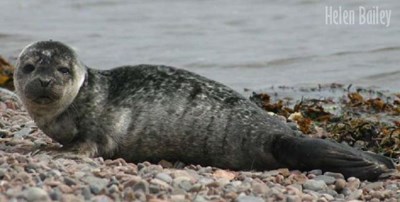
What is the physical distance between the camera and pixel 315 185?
628 centimetres

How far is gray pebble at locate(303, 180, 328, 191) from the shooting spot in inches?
246

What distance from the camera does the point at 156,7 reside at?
17984 mm

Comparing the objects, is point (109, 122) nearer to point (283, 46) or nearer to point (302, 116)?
point (302, 116)

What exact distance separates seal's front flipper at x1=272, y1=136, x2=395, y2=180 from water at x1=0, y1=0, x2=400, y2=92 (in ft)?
15.7

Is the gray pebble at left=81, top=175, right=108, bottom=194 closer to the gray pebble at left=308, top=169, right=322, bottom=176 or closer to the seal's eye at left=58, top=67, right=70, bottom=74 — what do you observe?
the seal's eye at left=58, top=67, right=70, bottom=74

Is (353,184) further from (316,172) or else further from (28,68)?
(28,68)

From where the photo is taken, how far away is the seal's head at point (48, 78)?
6664 mm

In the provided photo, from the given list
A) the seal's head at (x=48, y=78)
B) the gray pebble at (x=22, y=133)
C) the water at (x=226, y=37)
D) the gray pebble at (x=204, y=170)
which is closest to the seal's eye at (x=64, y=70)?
the seal's head at (x=48, y=78)

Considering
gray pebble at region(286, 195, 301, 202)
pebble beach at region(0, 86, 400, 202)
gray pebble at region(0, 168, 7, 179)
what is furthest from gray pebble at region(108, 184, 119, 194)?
gray pebble at region(286, 195, 301, 202)

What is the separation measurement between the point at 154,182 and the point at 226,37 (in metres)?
9.55

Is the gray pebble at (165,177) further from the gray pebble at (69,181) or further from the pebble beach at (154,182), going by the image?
the gray pebble at (69,181)

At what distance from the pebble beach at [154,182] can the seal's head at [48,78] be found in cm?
31

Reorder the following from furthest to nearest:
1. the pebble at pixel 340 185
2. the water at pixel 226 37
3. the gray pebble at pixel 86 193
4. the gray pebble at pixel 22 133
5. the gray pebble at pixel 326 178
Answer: the water at pixel 226 37, the gray pebble at pixel 22 133, the gray pebble at pixel 326 178, the pebble at pixel 340 185, the gray pebble at pixel 86 193

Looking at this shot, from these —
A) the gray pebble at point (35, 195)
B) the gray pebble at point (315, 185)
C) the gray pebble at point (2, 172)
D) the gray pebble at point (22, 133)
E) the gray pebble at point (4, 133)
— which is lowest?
the gray pebble at point (315, 185)
